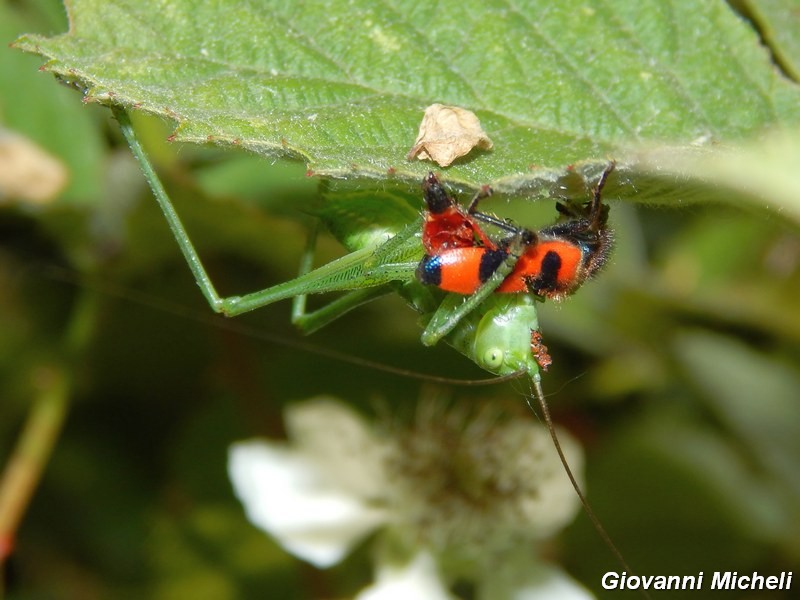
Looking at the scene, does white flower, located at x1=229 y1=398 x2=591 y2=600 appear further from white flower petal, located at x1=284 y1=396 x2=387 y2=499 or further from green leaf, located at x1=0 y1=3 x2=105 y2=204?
green leaf, located at x1=0 y1=3 x2=105 y2=204

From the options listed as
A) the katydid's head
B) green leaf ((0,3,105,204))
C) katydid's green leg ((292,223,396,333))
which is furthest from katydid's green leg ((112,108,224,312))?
green leaf ((0,3,105,204))

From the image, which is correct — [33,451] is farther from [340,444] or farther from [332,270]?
[332,270]

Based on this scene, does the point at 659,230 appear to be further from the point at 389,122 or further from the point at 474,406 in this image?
the point at 389,122

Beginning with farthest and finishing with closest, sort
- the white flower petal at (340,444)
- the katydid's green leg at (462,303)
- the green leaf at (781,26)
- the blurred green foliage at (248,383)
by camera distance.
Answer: the blurred green foliage at (248,383) → the white flower petal at (340,444) → the green leaf at (781,26) → the katydid's green leg at (462,303)

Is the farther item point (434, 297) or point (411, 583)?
point (411, 583)

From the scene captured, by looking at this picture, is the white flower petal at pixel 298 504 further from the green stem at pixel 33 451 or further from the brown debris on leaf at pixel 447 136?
the brown debris on leaf at pixel 447 136

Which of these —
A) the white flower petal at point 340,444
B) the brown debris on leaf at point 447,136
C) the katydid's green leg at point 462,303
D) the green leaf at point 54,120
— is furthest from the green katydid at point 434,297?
the green leaf at point 54,120

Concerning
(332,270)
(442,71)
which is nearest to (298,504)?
(332,270)
